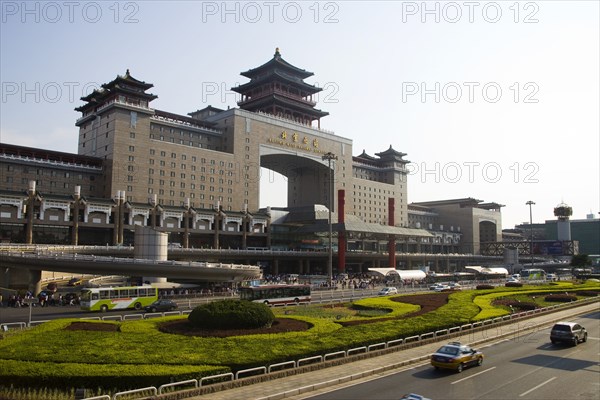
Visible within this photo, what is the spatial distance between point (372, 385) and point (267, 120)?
110311 millimetres

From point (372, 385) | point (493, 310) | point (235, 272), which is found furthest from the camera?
point (235, 272)

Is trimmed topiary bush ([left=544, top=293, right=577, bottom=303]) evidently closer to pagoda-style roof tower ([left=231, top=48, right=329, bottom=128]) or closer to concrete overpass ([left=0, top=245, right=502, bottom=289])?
concrete overpass ([left=0, top=245, right=502, bottom=289])

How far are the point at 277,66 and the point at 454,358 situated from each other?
403 feet

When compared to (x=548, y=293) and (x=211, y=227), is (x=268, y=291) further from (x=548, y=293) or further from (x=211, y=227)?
(x=211, y=227)

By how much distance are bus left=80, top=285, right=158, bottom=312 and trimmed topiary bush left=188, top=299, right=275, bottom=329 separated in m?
18.4

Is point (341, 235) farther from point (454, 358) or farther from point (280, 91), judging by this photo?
point (454, 358)

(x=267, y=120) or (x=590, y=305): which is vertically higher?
(x=267, y=120)

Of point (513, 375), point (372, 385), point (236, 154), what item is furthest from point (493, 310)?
point (236, 154)

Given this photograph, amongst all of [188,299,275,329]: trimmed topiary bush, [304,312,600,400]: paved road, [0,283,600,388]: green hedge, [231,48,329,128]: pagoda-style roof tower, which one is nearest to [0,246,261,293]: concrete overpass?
[0,283,600,388]: green hedge

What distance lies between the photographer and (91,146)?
Result: 355ft

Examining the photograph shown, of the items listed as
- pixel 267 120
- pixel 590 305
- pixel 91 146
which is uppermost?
pixel 267 120

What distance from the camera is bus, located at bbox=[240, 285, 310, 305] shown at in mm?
48625

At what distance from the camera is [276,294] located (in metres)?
49.9

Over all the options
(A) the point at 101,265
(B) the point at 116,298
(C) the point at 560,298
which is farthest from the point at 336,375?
(A) the point at 101,265
